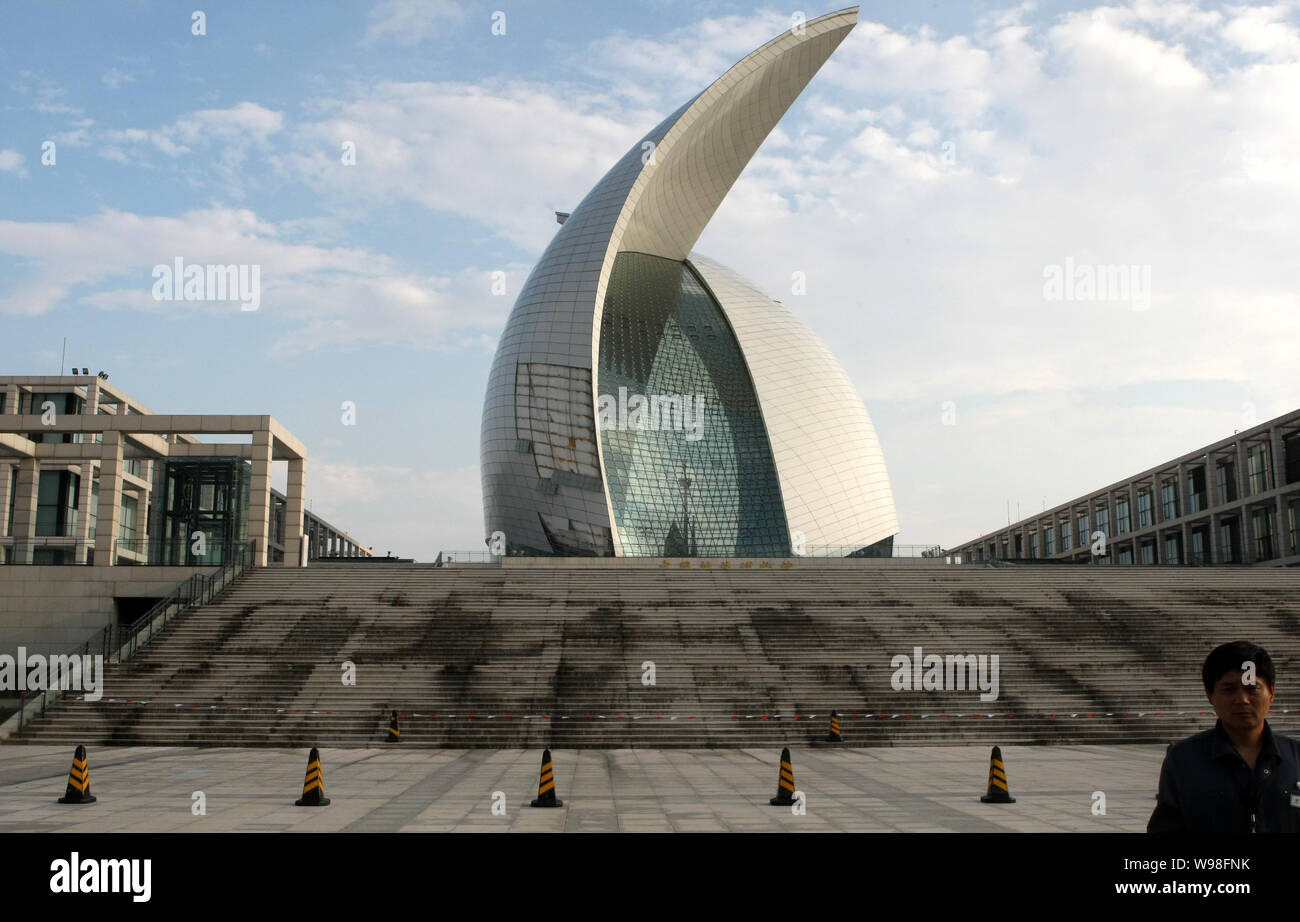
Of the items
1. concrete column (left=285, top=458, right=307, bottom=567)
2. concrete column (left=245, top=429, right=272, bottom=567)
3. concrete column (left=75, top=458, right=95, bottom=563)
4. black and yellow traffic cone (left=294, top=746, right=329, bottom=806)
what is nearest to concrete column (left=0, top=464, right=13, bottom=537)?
concrete column (left=75, top=458, right=95, bottom=563)

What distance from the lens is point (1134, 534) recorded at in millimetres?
61688

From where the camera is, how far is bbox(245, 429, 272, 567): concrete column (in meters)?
32.8

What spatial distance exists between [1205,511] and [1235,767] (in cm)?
5587

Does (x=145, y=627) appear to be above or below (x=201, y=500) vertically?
below

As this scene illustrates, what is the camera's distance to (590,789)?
13570 mm

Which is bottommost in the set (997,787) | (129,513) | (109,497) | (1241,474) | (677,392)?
(997,787)

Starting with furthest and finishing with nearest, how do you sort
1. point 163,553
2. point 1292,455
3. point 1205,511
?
point 1205,511
point 1292,455
point 163,553

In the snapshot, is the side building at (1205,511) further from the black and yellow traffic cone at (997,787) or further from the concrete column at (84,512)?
the concrete column at (84,512)

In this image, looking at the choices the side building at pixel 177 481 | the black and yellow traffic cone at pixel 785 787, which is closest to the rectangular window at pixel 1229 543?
the side building at pixel 177 481

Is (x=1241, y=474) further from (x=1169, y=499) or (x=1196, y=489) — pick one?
(x=1169, y=499)

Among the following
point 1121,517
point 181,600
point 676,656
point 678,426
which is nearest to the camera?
point 676,656

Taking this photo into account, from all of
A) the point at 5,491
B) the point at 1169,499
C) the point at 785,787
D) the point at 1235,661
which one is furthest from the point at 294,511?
the point at 1169,499

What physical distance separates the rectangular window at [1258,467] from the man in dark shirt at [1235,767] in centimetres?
5122
